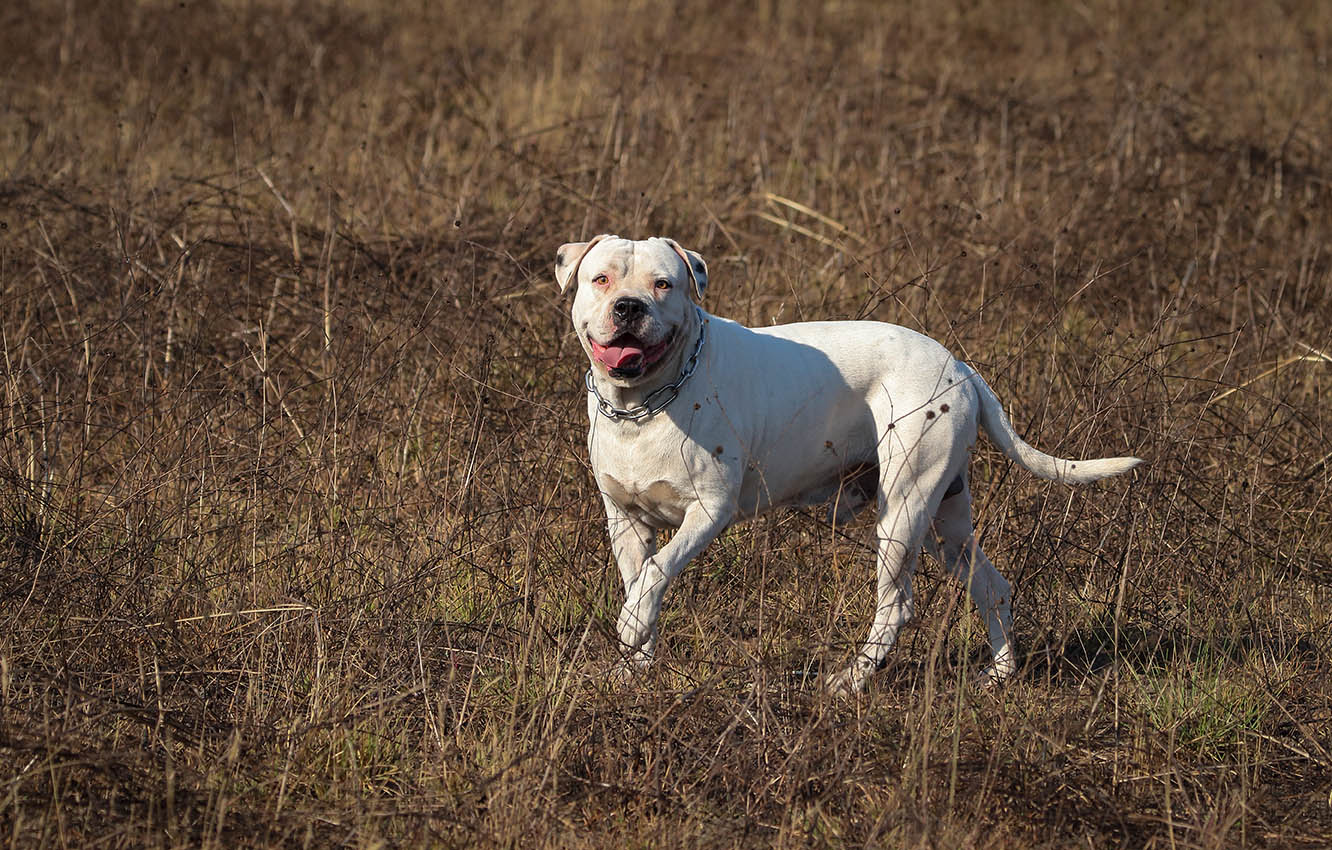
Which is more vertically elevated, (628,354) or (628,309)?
(628,309)

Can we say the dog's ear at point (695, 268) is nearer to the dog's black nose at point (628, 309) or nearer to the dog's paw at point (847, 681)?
the dog's black nose at point (628, 309)

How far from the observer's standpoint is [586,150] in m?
9.33

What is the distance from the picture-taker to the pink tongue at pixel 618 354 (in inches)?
168

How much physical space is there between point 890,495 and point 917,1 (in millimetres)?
10274

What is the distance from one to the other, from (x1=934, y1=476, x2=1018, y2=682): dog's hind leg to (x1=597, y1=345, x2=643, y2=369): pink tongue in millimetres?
1298

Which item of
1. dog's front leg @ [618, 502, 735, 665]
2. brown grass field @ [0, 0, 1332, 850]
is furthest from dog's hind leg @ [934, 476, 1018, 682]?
dog's front leg @ [618, 502, 735, 665]

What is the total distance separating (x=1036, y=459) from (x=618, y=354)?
5.10 feet

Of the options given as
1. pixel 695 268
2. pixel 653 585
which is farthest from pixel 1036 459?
pixel 653 585

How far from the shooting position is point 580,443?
5.98 m

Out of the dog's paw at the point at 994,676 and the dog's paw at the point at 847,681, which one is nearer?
the dog's paw at the point at 847,681

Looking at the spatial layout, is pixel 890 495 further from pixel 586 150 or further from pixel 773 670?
pixel 586 150

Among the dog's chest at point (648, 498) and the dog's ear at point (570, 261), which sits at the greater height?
the dog's ear at point (570, 261)

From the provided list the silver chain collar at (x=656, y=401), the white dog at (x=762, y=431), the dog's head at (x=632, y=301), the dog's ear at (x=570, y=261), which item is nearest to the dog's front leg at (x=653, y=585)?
the white dog at (x=762, y=431)

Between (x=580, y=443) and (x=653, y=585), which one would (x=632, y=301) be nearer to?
(x=653, y=585)
